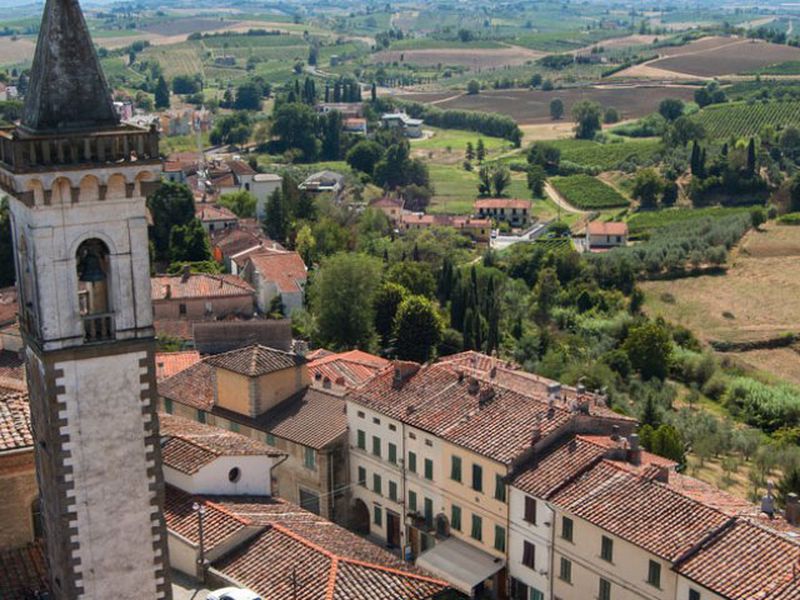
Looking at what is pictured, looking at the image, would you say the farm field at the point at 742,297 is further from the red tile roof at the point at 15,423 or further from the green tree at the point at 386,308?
the red tile roof at the point at 15,423

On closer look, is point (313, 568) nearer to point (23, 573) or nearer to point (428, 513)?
point (23, 573)

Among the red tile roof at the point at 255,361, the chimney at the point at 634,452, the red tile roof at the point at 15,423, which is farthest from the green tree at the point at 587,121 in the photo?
the red tile roof at the point at 15,423

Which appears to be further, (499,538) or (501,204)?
(501,204)

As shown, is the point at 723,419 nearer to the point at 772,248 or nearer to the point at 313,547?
the point at 313,547

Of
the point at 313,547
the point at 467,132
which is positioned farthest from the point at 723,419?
the point at 467,132

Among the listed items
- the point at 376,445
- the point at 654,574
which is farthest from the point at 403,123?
the point at 654,574
